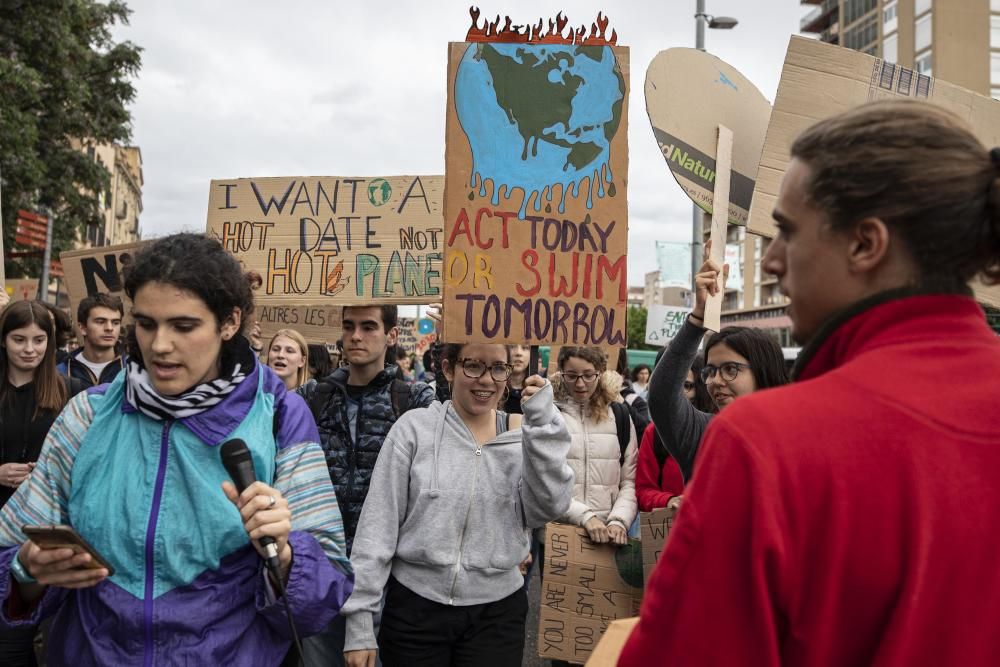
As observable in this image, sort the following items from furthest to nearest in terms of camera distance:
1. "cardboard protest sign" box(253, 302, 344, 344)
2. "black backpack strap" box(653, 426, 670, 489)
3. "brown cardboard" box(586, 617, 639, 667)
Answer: "cardboard protest sign" box(253, 302, 344, 344)
"black backpack strap" box(653, 426, 670, 489)
"brown cardboard" box(586, 617, 639, 667)

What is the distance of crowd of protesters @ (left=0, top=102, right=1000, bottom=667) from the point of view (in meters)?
1.05

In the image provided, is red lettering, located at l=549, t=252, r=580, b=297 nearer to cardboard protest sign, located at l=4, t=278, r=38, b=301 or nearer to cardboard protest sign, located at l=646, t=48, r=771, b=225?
cardboard protest sign, located at l=646, t=48, r=771, b=225

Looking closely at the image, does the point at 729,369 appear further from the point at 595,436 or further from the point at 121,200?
the point at 121,200

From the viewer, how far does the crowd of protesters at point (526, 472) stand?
1048 mm

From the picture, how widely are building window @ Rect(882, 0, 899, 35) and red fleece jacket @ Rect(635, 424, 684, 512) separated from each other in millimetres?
54148

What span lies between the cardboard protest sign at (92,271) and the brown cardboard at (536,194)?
389 centimetres

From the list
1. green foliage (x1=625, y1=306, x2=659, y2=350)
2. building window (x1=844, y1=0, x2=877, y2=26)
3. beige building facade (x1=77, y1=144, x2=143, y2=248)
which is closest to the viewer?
beige building facade (x1=77, y1=144, x2=143, y2=248)

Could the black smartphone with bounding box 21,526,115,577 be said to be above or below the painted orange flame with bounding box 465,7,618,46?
below

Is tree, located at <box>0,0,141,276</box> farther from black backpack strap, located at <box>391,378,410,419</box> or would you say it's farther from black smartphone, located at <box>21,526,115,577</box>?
black smartphone, located at <box>21,526,115,577</box>

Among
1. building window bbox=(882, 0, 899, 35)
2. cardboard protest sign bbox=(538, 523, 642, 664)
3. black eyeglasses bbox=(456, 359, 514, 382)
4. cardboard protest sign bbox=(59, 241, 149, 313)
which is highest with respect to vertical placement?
building window bbox=(882, 0, 899, 35)

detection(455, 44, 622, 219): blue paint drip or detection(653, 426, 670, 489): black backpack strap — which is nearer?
detection(455, 44, 622, 219): blue paint drip

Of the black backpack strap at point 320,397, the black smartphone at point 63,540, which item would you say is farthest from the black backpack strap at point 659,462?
the black smartphone at point 63,540

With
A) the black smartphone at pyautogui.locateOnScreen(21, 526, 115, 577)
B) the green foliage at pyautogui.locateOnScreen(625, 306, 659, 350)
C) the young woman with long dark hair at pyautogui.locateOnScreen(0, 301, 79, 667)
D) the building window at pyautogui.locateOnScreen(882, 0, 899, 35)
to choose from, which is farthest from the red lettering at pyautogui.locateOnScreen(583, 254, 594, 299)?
the green foliage at pyautogui.locateOnScreen(625, 306, 659, 350)

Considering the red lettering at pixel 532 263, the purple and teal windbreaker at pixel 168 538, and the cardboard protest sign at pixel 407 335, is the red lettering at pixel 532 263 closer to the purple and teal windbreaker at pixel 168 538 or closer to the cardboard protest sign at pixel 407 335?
the purple and teal windbreaker at pixel 168 538
